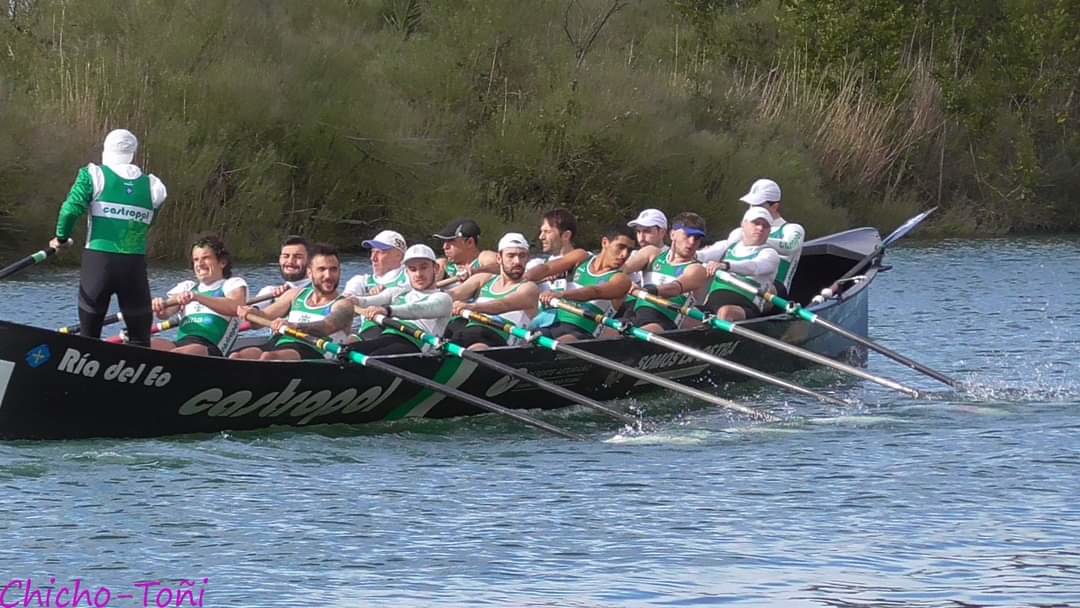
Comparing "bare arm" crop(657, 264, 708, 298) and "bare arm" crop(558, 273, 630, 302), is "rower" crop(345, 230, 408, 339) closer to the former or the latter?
"bare arm" crop(558, 273, 630, 302)

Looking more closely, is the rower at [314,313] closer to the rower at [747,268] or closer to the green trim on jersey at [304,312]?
the green trim on jersey at [304,312]

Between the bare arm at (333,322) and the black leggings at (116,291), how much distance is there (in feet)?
3.25

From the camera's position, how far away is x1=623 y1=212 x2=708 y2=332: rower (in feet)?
46.1

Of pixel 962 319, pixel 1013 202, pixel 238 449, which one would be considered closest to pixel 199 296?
pixel 238 449

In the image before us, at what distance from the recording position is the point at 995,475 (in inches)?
423

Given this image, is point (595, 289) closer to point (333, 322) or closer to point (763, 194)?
point (333, 322)

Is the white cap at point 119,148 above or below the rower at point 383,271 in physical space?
above

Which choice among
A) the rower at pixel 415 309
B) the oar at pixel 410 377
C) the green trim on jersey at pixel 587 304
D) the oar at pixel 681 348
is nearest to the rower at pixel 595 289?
the green trim on jersey at pixel 587 304

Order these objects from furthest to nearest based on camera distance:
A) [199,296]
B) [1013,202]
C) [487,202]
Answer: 1. [1013,202]
2. [487,202]
3. [199,296]

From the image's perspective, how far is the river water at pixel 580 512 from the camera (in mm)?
8281

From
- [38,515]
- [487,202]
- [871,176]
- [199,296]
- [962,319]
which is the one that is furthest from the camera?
[871,176]

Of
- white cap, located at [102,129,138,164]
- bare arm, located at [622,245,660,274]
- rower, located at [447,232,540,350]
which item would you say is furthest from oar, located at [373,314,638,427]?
bare arm, located at [622,245,660,274]

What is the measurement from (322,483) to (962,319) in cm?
1224

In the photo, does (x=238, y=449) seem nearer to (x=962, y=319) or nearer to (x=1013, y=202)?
(x=962, y=319)
